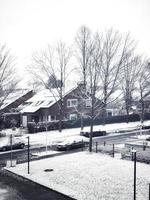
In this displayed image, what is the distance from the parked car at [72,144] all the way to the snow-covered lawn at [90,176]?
172 inches

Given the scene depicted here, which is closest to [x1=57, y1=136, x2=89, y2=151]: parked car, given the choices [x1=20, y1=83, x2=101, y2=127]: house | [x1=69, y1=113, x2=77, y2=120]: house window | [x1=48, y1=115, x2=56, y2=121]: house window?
[x1=20, y1=83, x2=101, y2=127]: house

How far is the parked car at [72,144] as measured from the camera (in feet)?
108

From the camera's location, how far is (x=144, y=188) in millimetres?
18078

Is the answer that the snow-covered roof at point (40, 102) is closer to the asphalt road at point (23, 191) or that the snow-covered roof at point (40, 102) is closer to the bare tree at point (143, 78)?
the bare tree at point (143, 78)

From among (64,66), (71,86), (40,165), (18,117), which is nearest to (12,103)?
(18,117)

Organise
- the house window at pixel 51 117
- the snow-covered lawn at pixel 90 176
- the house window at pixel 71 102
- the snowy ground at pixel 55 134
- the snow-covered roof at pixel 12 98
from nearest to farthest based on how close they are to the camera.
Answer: the snow-covered lawn at pixel 90 176 → the snowy ground at pixel 55 134 → the house window at pixel 51 117 → the house window at pixel 71 102 → the snow-covered roof at pixel 12 98

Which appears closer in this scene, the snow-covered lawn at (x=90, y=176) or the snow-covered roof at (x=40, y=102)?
the snow-covered lawn at (x=90, y=176)

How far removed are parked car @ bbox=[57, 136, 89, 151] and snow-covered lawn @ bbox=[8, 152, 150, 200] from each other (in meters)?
4.37

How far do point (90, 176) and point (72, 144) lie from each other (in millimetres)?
12673

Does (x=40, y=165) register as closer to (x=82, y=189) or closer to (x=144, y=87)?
(x=82, y=189)

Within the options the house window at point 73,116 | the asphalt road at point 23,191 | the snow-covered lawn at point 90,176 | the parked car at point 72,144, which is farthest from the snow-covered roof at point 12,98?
the asphalt road at point 23,191

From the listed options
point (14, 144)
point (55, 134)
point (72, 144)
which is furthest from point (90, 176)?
point (55, 134)

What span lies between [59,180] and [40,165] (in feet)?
16.6

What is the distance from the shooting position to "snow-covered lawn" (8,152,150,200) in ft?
57.3
